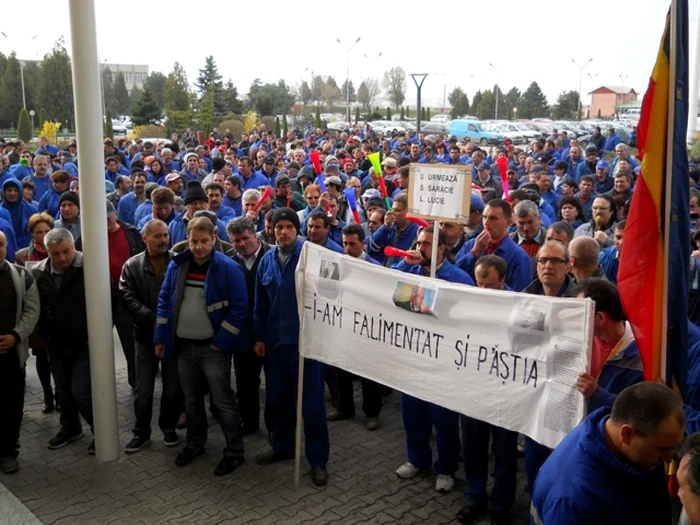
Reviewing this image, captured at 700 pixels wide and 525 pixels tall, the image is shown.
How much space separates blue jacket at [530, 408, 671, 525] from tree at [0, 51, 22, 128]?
217ft

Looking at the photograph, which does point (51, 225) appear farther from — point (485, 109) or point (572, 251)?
point (485, 109)

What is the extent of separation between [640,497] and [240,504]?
10.5ft

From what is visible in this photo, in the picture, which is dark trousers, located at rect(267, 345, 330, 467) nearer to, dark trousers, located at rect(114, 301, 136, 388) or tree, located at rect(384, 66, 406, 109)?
dark trousers, located at rect(114, 301, 136, 388)

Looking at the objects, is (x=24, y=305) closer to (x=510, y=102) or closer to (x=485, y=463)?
(x=485, y=463)

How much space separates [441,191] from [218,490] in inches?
108

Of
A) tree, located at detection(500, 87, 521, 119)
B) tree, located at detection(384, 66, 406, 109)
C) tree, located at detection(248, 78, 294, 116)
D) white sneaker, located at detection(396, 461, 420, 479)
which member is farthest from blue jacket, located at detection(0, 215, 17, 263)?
tree, located at detection(384, 66, 406, 109)

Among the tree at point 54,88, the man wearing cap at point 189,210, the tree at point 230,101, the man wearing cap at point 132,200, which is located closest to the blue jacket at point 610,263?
the man wearing cap at point 189,210

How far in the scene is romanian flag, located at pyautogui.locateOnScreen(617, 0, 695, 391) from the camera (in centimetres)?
358

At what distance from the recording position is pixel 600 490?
259 centimetres

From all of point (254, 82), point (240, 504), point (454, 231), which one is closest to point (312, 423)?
point (240, 504)

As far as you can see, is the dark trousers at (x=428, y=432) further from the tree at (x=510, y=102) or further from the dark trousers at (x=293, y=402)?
the tree at (x=510, y=102)

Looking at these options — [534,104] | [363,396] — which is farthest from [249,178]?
[534,104]

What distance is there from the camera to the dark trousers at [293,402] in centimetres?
545

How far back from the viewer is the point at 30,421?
660 cm
